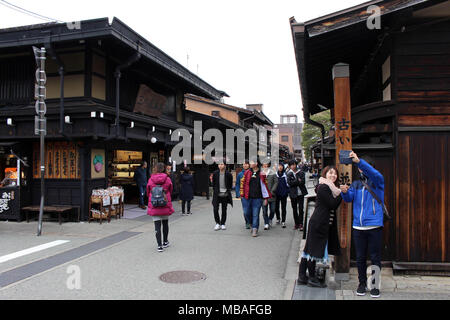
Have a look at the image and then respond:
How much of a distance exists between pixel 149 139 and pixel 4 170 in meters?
4.99

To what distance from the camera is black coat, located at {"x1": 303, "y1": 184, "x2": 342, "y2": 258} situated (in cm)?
505

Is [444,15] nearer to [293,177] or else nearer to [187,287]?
[293,177]

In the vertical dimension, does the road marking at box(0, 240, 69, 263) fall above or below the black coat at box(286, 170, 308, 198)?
below

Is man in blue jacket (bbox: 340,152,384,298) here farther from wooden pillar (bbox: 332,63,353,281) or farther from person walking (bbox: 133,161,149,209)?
person walking (bbox: 133,161,149,209)

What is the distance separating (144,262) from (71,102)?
6.42m

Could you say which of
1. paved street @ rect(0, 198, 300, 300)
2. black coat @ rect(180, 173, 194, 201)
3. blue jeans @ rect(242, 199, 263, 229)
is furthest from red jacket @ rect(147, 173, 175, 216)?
black coat @ rect(180, 173, 194, 201)

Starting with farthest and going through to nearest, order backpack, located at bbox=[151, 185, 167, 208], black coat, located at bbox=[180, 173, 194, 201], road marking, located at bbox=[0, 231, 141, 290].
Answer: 1. black coat, located at bbox=[180, 173, 194, 201]
2. backpack, located at bbox=[151, 185, 167, 208]
3. road marking, located at bbox=[0, 231, 141, 290]

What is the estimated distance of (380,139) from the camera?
623 centimetres

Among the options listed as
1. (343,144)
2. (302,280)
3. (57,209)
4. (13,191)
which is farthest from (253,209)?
(13,191)

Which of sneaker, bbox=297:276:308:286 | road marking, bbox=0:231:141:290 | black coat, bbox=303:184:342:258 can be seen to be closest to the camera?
black coat, bbox=303:184:342:258

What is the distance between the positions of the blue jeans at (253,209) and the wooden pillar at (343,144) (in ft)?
11.5

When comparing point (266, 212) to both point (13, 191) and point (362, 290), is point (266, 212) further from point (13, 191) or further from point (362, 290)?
point (13, 191)

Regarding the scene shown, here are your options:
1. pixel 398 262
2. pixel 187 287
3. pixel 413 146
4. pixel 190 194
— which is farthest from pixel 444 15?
pixel 190 194
